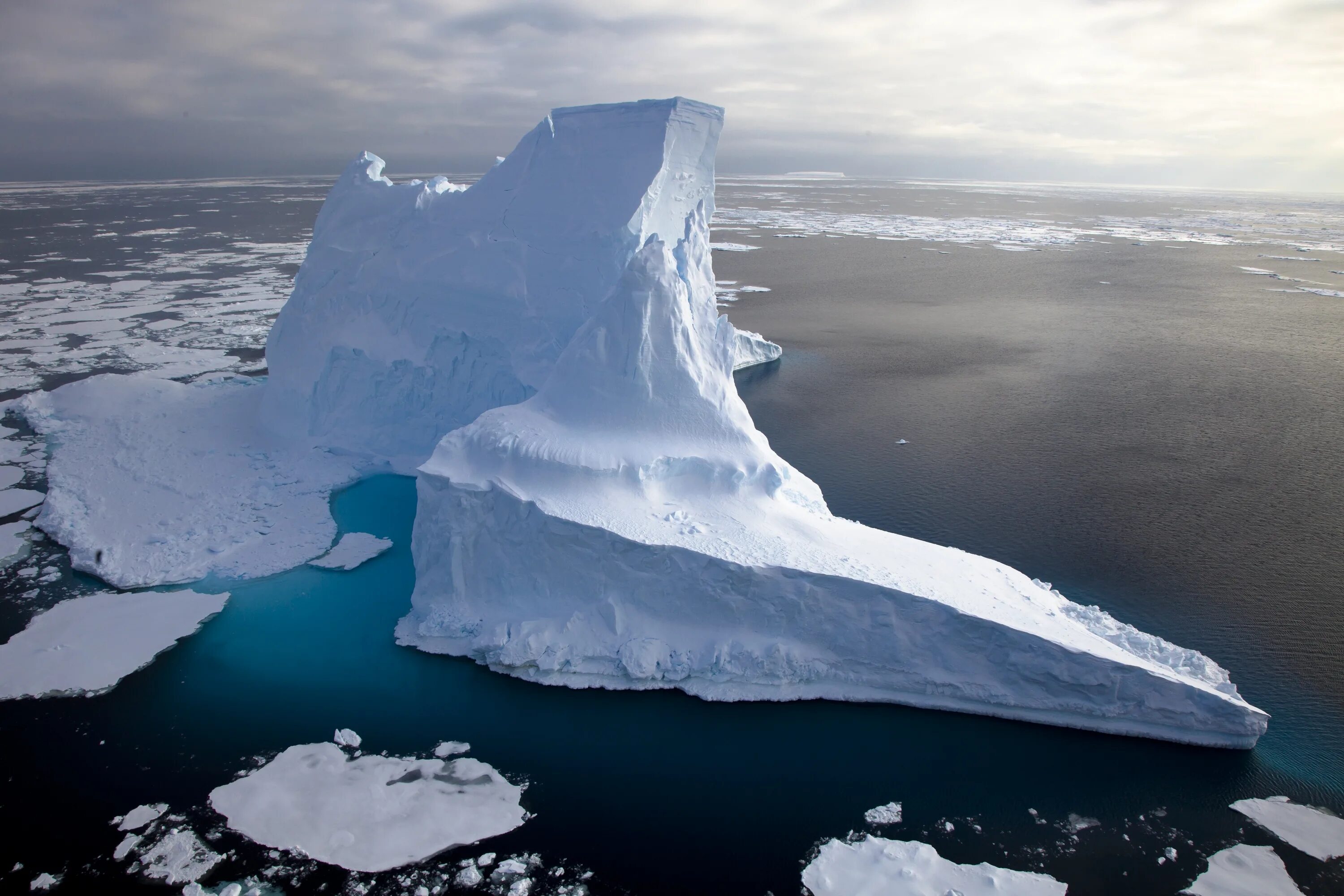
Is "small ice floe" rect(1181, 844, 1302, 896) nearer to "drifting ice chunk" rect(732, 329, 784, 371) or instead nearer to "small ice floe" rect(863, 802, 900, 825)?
"small ice floe" rect(863, 802, 900, 825)

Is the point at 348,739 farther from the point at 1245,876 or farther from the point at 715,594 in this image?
the point at 1245,876

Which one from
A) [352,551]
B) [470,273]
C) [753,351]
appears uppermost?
[470,273]

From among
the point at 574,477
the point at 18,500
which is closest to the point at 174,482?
the point at 18,500

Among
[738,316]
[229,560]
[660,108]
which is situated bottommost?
[229,560]

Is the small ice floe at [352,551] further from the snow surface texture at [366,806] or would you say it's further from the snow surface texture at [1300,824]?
the snow surface texture at [1300,824]

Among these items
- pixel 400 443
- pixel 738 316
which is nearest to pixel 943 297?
pixel 738 316

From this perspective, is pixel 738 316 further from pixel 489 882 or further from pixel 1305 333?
pixel 489 882
